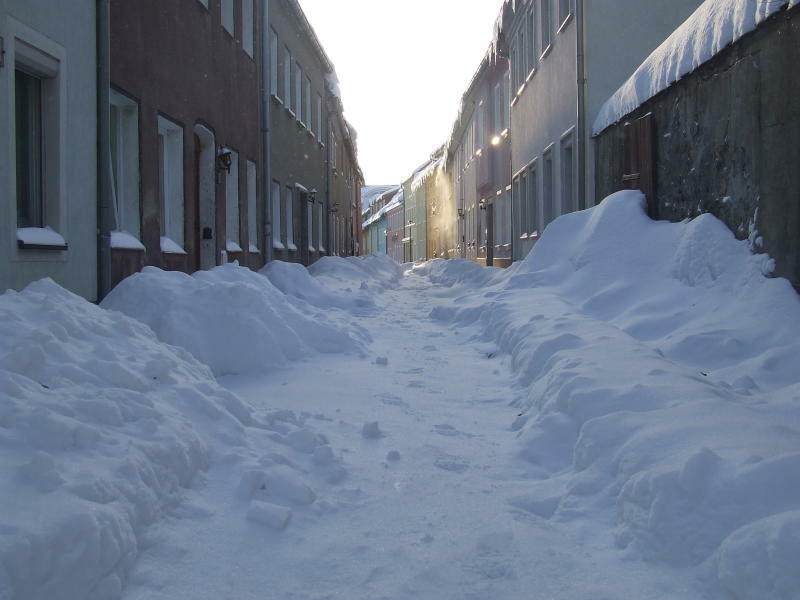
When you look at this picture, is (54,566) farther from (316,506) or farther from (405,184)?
(405,184)

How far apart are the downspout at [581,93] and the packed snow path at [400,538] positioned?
8.41 m

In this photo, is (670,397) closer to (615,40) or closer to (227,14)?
(615,40)

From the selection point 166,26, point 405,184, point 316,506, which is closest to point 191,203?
point 166,26

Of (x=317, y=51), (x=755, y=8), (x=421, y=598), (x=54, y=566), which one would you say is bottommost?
(x=421, y=598)

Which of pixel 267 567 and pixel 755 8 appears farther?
pixel 755 8

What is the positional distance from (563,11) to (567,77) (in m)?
1.44

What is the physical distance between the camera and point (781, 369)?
4.92m

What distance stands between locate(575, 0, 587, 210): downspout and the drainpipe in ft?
25.2

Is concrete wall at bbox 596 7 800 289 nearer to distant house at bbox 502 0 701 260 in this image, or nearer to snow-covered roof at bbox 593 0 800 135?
snow-covered roof at bbox 593 0 800 135

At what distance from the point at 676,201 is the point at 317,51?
1506 cm

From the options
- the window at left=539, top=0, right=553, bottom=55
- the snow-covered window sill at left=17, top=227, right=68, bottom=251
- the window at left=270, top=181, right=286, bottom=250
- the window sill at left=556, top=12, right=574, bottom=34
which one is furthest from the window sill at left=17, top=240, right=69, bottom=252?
the window at left=539, top=0, right=553, bottom=55

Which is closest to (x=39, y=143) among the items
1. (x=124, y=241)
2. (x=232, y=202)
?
(x=124, y=241)

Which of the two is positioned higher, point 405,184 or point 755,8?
point 405,184

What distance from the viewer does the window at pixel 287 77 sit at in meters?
17.2
